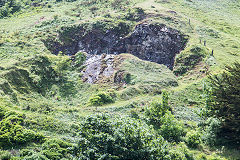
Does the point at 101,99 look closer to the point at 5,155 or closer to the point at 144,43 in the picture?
the point at 5,155

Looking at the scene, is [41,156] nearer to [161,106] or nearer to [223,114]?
[161,106]

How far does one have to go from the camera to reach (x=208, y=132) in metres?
21.4

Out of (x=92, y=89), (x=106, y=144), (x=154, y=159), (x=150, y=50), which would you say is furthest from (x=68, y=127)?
(x=150, y=50)

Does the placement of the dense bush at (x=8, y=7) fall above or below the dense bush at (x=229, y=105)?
above

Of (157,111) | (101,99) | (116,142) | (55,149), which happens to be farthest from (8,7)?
(116,142)

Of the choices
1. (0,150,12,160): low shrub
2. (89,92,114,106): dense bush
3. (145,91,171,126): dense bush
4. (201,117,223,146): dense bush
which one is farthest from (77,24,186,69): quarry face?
(0,150,12,160): low shrub

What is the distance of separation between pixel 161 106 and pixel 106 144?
1210cm

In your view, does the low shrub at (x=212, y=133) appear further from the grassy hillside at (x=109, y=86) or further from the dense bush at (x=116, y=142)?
the dense bush at (x=116, y=142)

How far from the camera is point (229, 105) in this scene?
61.9 ft

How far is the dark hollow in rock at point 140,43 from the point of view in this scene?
44.6 meters

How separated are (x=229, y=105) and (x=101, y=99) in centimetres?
1663

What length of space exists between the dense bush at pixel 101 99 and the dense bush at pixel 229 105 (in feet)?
46.2

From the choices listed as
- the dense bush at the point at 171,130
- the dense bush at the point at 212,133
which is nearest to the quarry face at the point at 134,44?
the dense bush at the point at 212,133

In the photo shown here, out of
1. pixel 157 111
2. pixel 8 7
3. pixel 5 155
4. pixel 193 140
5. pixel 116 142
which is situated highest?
pixel 8 7
